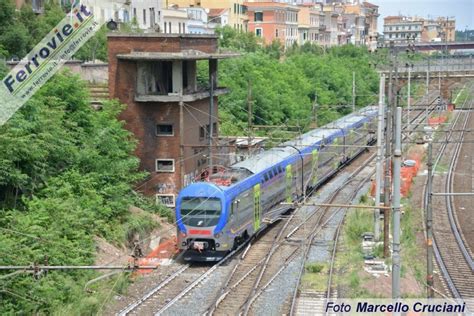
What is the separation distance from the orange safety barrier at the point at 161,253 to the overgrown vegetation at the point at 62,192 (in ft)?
2.85

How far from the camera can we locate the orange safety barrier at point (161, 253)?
22.7 meters

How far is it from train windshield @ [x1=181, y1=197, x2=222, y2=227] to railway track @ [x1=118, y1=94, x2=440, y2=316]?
134 cm

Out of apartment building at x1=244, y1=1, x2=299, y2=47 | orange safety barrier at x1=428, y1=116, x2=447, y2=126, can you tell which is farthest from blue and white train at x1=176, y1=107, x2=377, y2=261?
apartment building at x1=244, y1=1, x2=299, y2=47

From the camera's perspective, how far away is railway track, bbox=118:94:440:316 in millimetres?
18237

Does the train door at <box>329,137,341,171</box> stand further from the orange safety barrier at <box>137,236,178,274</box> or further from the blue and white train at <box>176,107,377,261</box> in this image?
the orange safety barrier at <box>137,236,178,274</box>

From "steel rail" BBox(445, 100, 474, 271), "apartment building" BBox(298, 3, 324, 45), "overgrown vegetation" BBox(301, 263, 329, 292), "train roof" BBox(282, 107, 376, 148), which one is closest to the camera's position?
"overgrown vegetation" BBox(301, 263, 329, 292)

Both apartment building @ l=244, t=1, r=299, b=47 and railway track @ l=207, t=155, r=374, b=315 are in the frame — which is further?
apartment building @ l=244, t=1, r=299, b=47

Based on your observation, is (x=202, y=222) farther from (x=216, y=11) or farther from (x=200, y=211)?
(x=216, y=11)

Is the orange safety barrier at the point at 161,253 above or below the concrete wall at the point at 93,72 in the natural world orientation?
below

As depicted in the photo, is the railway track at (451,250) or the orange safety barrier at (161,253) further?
the orange safety barrier at (161,253)

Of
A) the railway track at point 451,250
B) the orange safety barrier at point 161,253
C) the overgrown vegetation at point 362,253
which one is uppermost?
the overgrown vegetation at point 362,253

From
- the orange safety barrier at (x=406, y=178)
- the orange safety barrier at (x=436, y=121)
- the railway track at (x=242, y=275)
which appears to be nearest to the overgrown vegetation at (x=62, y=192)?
the railway track at (x=242, y=275)

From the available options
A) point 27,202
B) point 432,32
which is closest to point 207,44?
point 27,202

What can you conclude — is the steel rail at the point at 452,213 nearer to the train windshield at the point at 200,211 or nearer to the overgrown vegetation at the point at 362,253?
the overgrown vegetation at the point at 362,253
